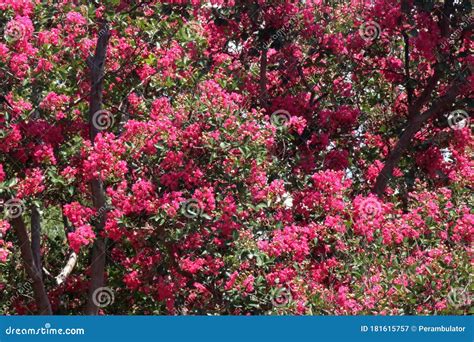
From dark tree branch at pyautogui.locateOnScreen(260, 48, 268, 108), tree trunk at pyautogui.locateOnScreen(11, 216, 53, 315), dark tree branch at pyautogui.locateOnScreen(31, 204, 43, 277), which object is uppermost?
dark tree branch at pyautogui.locateOnScreen(260, 48, 268, 108)

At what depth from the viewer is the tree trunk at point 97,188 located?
818 cm

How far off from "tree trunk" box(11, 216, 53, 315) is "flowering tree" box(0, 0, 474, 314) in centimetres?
2

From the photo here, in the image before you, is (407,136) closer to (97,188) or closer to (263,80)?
(263,80)

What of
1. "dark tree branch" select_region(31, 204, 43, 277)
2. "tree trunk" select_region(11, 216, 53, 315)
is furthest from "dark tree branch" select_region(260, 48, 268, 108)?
"tree trunk" select_region(11, 216, 53, 315)

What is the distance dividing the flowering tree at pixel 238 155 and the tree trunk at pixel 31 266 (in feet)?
0.07

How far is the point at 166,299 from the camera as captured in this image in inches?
311

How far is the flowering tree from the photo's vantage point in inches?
288

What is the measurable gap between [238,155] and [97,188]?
1612 millimetres

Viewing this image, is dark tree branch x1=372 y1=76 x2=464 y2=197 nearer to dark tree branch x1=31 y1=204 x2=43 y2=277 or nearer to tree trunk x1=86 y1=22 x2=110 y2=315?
tree trunk x1=86 y1=22 x2=110 y2=315

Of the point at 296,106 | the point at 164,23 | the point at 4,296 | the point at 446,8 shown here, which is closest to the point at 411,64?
the point at 446,8

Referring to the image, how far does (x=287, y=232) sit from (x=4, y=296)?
3.91 meters

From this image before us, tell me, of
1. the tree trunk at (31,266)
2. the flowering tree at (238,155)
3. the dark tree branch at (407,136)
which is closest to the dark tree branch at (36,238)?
the flowering tree at (238,155)

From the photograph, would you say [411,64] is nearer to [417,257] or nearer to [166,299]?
[417,257]

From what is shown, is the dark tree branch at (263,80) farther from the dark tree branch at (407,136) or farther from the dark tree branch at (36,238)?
the dark tree branch at (36,238)
